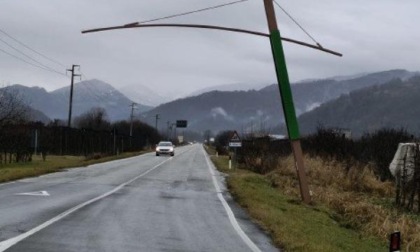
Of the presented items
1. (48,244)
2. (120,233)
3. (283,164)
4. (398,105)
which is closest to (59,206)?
(120,233)

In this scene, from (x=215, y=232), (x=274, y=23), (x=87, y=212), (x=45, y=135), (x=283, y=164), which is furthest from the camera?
(x=45, y=135)

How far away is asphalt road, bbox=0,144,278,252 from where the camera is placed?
9.80m

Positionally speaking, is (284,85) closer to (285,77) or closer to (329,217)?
(285,77)

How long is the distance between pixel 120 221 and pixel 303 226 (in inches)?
152

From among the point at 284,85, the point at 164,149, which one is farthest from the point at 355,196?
the point at 164,149

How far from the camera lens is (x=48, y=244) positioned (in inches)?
368

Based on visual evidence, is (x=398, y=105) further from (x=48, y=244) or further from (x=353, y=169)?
(x=48, y=244)

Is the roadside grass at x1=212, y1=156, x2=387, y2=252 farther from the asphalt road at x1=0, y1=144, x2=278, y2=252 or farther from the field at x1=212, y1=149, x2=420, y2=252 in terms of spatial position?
the asphalt road at x1=0, y1=144, x2=278, y2=252

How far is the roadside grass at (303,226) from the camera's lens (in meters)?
11.0

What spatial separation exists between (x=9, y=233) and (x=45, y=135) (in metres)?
40.0

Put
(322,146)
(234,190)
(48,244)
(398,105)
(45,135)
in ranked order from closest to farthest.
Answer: (48,244), (234,190), (322,146), (45,135), (398,105)

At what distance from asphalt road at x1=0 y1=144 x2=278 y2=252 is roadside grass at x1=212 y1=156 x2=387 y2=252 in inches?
14.9

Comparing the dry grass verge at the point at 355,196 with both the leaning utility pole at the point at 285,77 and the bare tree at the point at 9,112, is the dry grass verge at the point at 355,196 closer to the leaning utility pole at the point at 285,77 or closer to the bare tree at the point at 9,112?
the leaning utility pole at the point at 285,77

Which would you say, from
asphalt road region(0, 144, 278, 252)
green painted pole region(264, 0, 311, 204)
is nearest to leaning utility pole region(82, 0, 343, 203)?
green painted pole region(264, 0, 311, 204)
